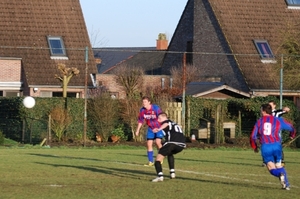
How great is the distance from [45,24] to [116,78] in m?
5.03

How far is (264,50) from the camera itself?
4634 cm

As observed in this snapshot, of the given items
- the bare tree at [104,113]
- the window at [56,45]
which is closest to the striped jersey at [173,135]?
the bare tree at [104,113]

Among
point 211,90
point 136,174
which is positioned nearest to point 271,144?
point 136,174

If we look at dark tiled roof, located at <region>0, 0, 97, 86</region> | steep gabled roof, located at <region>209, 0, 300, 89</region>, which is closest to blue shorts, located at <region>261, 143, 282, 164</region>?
dark tiled roof, located at <region>0, 0, 97, 86</region>

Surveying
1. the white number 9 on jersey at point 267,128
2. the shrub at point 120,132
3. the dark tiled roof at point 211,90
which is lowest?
the shrub at point 120,132

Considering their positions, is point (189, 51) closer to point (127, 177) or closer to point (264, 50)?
point (264, 50)

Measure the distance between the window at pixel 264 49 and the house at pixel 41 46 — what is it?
9.81 meters

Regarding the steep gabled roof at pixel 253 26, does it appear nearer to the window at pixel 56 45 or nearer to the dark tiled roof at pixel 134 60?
the window at pixel 56 45

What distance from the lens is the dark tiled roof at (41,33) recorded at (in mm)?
42062

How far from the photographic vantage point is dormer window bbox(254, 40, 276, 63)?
45.8m

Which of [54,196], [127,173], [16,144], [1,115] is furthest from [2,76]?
[54,196]

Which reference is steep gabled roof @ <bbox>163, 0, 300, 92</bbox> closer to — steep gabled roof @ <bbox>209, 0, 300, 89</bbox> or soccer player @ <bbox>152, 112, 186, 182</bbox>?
steep gabled roof @ <bbox>209, 0, 300, 89</bbox>

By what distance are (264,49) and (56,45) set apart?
478 inches

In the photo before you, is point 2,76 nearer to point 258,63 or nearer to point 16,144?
point 16,144
